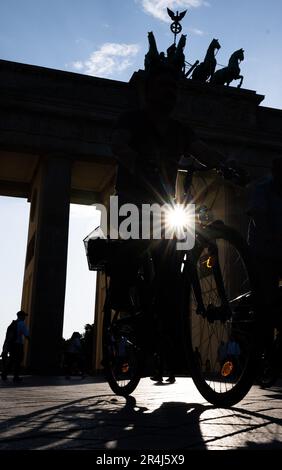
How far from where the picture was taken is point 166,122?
13.9 ft

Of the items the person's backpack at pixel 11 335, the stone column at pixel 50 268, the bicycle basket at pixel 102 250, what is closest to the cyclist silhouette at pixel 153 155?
the bicycle basket at pixel 102 250

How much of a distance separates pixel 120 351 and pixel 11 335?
8384 mm

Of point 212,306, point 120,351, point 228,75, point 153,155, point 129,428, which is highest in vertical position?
point 228,75

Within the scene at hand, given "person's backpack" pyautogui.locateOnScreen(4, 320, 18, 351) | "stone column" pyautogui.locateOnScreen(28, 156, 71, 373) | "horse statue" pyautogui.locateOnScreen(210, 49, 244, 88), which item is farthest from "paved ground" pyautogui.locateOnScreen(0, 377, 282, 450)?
"horse statue" pyautogui.locateOnScreen(210, 49, 244, 88)

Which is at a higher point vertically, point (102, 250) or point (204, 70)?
point (204, 70)

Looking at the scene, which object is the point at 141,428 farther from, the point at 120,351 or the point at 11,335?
the point at 11,335

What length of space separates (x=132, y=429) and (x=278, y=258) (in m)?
2.53

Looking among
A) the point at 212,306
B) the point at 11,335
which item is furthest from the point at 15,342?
the point at 212,306

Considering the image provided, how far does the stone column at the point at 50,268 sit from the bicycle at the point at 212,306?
1788 centimetres

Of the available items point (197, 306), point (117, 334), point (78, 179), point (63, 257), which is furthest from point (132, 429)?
point (78, 179)

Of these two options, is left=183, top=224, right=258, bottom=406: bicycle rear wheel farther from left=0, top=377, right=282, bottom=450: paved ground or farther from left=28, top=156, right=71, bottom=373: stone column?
left=28, top=156, right=71, bottom=373: stone column

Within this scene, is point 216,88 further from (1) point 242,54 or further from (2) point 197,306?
(2) point 197,306

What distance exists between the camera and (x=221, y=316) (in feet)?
11.0

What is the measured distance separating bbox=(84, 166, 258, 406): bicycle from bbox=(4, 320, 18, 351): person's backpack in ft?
29.0
